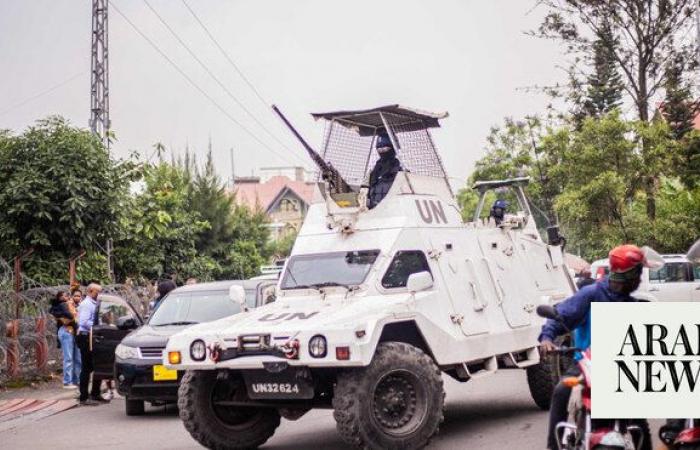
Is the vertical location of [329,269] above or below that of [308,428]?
above

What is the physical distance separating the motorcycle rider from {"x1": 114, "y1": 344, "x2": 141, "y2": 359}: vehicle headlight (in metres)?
8.02

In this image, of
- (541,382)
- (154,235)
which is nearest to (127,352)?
(541,382)

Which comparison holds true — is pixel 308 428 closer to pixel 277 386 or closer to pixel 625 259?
pixel 277 386

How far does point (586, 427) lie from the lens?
673cm

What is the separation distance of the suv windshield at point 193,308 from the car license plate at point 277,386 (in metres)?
4.77

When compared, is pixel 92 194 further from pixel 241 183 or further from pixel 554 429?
pixel 241 183

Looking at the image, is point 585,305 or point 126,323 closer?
point 585,305

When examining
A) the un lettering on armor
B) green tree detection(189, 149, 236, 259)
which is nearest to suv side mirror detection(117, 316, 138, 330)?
the un lettering on armor

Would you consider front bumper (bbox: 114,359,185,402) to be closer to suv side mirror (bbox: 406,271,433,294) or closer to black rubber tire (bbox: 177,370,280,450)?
black rubber tire (bbox: 177,370,280,450)

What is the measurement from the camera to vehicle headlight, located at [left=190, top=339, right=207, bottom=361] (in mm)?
10312

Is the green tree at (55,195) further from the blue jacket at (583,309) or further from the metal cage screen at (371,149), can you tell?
the blue jacket at (583,309)

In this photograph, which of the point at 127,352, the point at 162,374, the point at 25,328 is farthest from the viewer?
the point at 25,328

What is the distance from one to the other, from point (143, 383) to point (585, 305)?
811 cm

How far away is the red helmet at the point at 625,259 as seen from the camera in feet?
23.3
